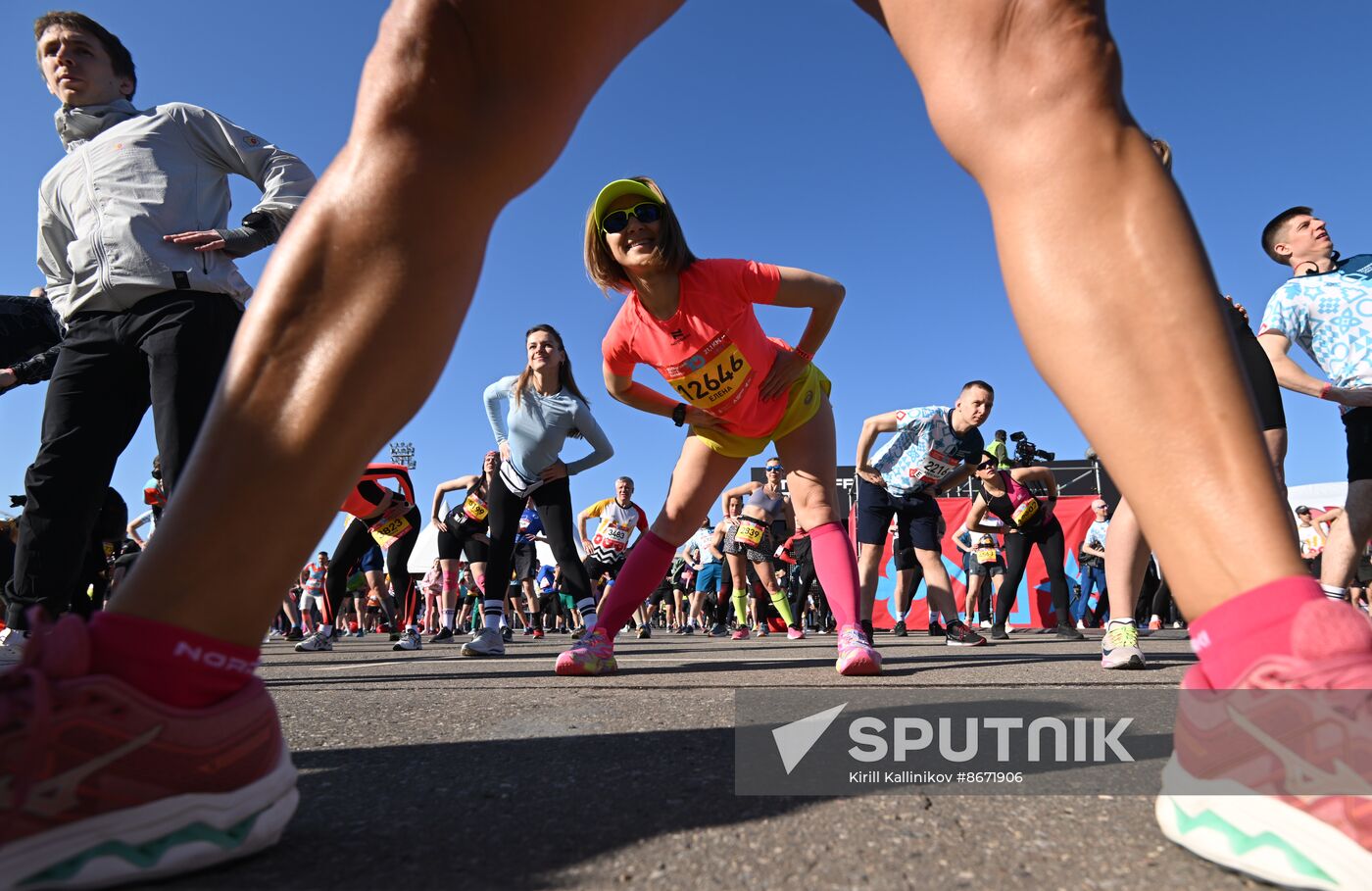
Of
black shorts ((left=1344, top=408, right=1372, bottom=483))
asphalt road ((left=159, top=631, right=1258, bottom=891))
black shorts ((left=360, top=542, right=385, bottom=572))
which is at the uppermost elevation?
black shorts ((left=1344, top=408, right=1372, bottom=483))

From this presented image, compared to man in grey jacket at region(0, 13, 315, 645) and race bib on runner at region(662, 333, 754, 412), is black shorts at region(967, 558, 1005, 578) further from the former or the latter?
man in grey jacket at region(0, 13, 315, 645)

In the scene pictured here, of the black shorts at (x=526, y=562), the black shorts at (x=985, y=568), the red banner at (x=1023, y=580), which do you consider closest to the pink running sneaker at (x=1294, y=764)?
the black shorts at (x=985, y=568)

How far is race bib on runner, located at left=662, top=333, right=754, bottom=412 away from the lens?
3.55 meters

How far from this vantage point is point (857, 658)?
10.2ft

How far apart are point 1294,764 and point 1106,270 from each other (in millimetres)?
514

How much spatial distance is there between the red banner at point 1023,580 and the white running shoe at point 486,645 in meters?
8.77

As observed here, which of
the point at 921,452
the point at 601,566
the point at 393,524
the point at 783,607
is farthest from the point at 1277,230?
the point at 601,566

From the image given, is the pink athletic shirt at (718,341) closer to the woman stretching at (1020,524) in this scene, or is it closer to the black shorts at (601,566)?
the woman stretching at (1020,524)

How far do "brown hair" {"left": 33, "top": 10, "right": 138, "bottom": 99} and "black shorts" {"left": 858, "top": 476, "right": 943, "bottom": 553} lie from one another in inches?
236

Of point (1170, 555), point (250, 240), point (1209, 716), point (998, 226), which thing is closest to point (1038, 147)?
point (998, 226)

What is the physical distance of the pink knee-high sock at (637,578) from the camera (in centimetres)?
Answer: 367

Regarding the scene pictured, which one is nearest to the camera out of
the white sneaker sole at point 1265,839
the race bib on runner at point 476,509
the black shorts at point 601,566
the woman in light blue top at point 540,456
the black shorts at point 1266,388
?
the white sneaker sole at point 1265,839

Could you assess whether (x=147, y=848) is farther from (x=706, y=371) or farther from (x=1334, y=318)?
(x=1334, y=318)

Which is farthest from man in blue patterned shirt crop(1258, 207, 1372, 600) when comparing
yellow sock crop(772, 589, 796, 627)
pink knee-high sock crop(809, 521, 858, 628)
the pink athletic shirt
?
yellow sock crop(772, 589, 796, 627)
